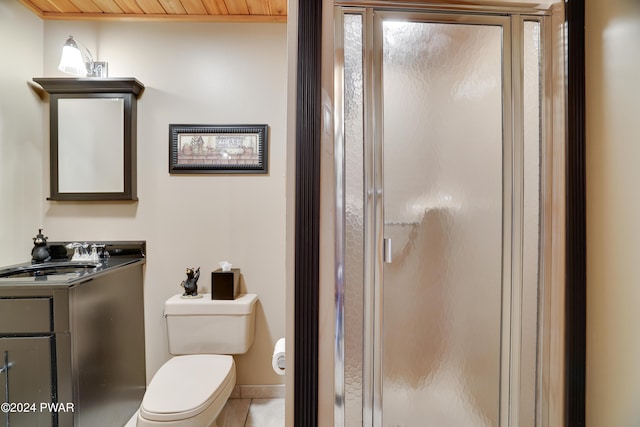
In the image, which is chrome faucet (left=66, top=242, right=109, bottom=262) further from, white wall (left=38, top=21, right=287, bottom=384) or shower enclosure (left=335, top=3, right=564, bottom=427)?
shower enclosure (left=335, top=3, right=564, bottom=427)

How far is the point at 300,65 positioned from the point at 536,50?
0.79 m

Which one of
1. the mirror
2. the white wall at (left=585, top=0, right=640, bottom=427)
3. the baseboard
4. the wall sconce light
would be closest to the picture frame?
the mirror

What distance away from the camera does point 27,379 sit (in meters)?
1.42

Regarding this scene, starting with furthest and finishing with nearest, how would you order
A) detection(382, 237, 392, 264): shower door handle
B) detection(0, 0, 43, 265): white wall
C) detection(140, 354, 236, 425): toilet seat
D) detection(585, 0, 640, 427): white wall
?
detection(0, 0, 43, 265): white wall
detection(140, 354, 236, 425): toilet seat
detection(382, 237, 392, 264): shower door handle
detection(585, 0, 640, 427): white wall

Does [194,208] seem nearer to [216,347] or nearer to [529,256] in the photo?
[216,347]

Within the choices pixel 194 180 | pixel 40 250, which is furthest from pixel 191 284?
pixel 40 250

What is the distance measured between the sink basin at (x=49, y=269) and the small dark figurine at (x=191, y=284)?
1.62 ft

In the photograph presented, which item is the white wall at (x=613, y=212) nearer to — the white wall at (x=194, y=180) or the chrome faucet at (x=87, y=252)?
the white wall at (x=194, y=180)

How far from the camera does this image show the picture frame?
2061mm

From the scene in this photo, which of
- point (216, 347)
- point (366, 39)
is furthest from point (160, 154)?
point (366, 39)

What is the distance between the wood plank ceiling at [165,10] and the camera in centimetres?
192

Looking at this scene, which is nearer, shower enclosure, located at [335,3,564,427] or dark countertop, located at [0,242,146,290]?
shower enclosure, located at [335,3,564,427]

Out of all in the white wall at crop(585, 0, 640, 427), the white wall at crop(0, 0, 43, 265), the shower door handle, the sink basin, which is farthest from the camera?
the white wall at crop(0, 0, 43, 265)

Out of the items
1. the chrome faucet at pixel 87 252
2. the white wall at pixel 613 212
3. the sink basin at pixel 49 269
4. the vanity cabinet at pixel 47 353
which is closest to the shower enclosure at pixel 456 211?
the white wall at pixel 613 212
